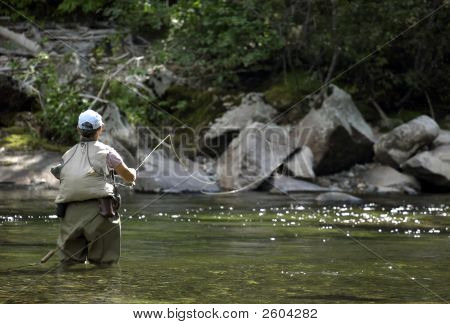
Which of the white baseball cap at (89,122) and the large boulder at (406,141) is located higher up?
the large boulder at (406,141)

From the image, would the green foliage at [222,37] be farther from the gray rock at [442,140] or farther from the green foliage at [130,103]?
the gray rock at [442,140]

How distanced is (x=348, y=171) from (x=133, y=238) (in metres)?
9.09

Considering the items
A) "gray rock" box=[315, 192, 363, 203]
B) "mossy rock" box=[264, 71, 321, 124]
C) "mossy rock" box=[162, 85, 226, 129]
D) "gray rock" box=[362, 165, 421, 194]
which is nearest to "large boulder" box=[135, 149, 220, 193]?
"mossy rock" box=[162, 85, 226, 129]

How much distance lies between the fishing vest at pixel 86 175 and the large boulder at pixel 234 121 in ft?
38.3

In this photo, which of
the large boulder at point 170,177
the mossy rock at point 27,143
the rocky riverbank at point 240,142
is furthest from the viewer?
the mossy rock at point 27,143

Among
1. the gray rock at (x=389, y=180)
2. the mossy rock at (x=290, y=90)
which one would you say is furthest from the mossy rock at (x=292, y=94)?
the gray rock at (x=389, y=180)

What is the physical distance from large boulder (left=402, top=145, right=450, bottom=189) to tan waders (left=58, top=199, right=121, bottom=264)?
1034cm

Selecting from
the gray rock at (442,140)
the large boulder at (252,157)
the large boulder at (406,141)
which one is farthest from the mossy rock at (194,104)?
the gray rock at (442,140)

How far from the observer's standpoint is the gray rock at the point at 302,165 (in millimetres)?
17266

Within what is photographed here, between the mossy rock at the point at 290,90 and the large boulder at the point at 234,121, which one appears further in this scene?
the mossy rock at the point at 290,90

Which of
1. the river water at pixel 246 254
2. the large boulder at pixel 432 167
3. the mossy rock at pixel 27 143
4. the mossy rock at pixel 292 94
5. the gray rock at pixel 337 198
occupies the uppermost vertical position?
the mossy rock at pixel 292 94

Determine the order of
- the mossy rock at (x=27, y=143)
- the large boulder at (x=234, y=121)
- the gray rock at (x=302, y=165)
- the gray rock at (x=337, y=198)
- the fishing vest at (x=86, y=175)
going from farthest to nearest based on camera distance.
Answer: the large boulder at (x=234, y=121), the mossy rock at (x=27, y=143), the gray rock at (x=302, y=165), the gray rock at (x=337, y=198), the fishing vest at (x=86, y=175)

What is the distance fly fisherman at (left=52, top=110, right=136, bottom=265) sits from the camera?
285 inches

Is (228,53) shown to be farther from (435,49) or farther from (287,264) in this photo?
(287,264)
